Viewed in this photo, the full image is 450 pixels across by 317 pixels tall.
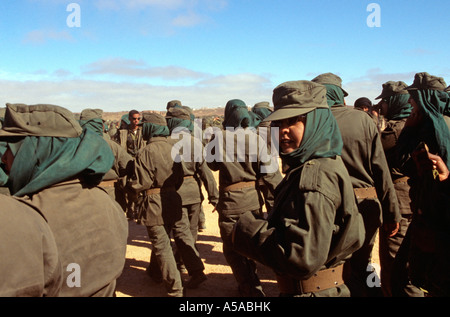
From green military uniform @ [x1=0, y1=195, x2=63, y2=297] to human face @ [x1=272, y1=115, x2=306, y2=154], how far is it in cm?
141

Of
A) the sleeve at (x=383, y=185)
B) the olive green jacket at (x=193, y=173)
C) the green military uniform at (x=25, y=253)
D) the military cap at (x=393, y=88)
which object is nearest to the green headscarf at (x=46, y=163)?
the green military uniform at (x=25, y=253)

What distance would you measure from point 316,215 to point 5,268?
140 cm

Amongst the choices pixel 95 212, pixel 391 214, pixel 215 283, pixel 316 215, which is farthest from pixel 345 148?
pixel 215 283

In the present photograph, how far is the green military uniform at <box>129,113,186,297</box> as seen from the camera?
511 cm

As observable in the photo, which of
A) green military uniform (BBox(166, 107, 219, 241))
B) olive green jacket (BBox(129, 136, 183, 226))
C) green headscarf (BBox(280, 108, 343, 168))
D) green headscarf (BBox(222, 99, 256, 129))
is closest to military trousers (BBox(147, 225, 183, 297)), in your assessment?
olive green jacket (BBox(129, 136, 183, 226))

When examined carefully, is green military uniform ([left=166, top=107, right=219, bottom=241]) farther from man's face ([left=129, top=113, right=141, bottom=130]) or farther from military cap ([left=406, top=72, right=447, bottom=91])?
man's face ([left=129, top=113, right=141, bottom=130])

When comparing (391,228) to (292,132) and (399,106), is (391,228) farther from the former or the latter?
(292,132)

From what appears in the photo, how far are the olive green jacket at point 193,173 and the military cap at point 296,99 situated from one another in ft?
11.9

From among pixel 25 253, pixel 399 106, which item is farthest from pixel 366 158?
pixel 25 253

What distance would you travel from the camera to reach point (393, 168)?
448cm

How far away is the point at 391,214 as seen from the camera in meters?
3.67

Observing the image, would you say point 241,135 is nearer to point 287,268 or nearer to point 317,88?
point 317,88

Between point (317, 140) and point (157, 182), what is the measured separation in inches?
138

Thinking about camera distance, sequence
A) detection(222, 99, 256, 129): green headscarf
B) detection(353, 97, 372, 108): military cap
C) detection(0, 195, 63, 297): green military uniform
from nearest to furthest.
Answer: detection(0, 195, 63, 297): green military uniform
detection(222, 99, 256, 129): green headscarf
detection(353, 97, 372, 108): military cap
